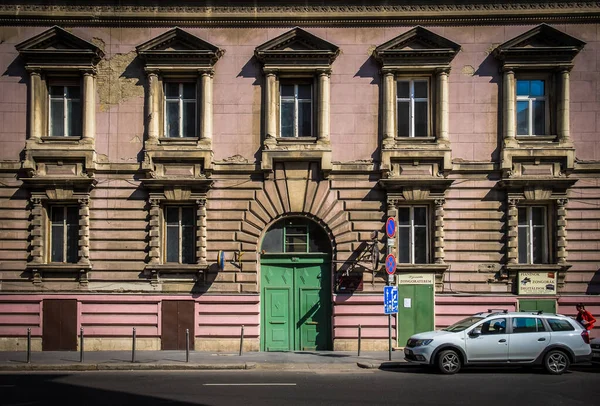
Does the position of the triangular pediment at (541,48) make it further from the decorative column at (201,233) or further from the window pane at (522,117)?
the decorative column at (201,233)

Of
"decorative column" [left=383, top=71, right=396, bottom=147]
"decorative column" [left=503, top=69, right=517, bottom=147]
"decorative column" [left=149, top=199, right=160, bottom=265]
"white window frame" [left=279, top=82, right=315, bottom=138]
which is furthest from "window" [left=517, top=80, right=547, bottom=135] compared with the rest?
"decorative column" [left=149, top=199, right=160, bottom=265]

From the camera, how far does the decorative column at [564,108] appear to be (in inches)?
812

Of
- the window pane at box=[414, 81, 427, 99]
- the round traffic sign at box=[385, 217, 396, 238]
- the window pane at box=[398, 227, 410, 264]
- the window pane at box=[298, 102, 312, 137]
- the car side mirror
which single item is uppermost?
the window pane at box=[414, 81, 427, 99]

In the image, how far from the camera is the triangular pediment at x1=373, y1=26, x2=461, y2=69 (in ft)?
67.5

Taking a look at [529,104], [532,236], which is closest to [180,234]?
[532,236]

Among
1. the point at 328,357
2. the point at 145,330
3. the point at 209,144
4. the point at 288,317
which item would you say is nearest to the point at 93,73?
the point at 209,144

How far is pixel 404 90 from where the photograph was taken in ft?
69.8

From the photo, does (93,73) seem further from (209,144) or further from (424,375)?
(424,375)

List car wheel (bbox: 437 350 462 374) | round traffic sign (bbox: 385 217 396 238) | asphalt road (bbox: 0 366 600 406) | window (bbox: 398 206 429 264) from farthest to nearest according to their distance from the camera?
window (bbox: 398 206 429 264) → round traffic sign (bbox: 385 217 396 238) → car wheel (bbox: 437 350 462 374) → asphalt road (bbox: 0 366 600 406)

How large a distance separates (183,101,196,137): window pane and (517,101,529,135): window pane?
11245 millimetres

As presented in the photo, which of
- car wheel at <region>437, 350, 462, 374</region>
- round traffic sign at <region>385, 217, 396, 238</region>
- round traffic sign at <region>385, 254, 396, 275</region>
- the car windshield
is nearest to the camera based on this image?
car wheel at <region>437, 350, 462, 374</region>

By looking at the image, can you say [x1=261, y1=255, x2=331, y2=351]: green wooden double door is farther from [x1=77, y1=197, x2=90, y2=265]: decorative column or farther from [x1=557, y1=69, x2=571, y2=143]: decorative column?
[x1=557, y1=69, x2=571, y2=143]: decorative column

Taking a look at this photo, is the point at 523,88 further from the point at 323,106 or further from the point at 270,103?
the point at 270,103

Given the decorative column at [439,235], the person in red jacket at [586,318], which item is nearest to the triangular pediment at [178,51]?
the decorative column at [439,235]
